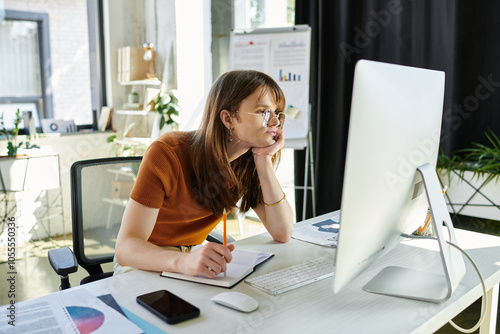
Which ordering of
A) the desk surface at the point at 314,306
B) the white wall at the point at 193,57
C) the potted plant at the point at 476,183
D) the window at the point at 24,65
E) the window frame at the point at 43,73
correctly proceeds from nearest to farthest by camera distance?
the desk surface at the point at 314,306
the potted plant at the point at 476,183
the window at the point at 24,65
the window frame at the point at 43,73
the white wall at the point at 193,57

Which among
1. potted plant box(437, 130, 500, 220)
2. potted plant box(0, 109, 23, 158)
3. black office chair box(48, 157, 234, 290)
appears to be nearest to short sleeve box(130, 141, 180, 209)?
black office chair box(48, 157, 234, 290)

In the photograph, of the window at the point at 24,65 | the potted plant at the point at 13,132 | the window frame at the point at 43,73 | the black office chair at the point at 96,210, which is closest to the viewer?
the black office chair at the point at 96,210

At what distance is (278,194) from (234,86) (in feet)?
1.24

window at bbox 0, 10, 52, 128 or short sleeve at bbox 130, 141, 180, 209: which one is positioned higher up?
window at bbox 0, 10, 52, 128

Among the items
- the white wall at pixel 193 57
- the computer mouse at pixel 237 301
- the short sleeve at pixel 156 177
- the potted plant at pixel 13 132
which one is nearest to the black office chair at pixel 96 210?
the short sleeve at pixel 156 177

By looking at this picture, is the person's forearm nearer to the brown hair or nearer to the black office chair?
the brown hair

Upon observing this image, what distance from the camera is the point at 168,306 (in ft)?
3.17

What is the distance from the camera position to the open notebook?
3.64 ft

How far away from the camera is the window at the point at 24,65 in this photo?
12.8 ft

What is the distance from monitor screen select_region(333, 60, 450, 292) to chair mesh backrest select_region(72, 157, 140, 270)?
94 centimetres

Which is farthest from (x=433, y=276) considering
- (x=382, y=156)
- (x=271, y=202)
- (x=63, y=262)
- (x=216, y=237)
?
(x=63, y=262)

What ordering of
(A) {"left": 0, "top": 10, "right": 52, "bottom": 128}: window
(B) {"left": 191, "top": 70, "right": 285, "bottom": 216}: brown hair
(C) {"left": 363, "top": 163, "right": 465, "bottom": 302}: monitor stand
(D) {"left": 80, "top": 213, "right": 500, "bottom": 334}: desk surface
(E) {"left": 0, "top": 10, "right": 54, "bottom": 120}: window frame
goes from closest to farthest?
(D) {"left": 80, "top": 213, "right": 500, "bottom": 334}: desk surface, (C) {"left": 363, "top": 163, "right": 465, "bottom": 302}: monitor stand, (B) {"left": 191, "top": 70, "right": 285, "bottom": 216}: brown hair, (A) {"left": 0, "top": 10, "right": 52, "bottom": 128}: window, (E) {"left": 0, "top": 10, "right": 54, "bottom": 120}: window frame

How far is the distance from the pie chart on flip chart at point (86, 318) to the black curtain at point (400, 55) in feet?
8.77

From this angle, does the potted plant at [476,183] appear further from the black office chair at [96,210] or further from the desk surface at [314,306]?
the black office chair at [96,210]
